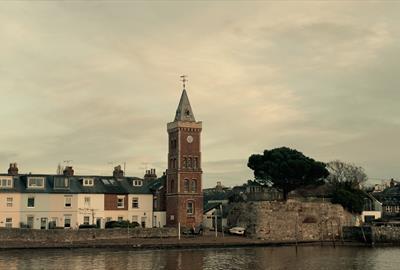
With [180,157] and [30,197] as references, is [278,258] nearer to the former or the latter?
[180,157]

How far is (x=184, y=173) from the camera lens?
265 ft

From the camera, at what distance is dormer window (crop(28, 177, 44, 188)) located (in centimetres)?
7591

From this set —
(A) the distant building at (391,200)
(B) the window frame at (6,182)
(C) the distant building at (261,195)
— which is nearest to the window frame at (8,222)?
(B) the window frame at (6,182)

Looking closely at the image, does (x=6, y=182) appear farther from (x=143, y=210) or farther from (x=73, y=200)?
(x=143, y=210)

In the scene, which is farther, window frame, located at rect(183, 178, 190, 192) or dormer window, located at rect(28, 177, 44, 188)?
window frame, located at rect(183, 178, 190, 192)

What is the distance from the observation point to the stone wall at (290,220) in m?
82.2

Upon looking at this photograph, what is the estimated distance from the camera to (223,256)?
5856 centimetres

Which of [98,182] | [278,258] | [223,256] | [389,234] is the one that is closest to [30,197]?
[98,182]

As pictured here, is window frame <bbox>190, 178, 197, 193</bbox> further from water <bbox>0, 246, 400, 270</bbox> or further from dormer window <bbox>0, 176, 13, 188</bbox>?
dormer window <bbox>0, 176, 13, 188</bbox>

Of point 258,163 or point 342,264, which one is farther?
point 258,163

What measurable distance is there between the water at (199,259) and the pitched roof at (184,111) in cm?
2299

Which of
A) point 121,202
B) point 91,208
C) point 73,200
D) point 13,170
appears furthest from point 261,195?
point 13,170

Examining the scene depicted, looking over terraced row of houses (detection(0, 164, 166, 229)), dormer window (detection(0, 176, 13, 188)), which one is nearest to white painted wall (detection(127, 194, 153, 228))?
terraced row of houses (detection(0, 164, 166, 229))

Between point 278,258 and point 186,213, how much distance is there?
80.5 ft
